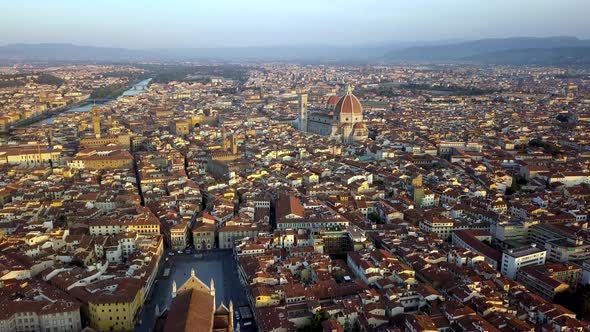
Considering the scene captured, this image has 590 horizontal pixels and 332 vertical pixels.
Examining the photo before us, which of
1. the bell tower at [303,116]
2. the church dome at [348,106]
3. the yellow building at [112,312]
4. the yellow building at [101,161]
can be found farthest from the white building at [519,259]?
the bell tower at [303,116]

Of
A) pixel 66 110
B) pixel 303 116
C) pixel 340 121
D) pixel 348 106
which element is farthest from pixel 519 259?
pixel 66 110

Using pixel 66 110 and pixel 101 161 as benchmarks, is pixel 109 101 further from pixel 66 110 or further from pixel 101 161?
pixel 101 161

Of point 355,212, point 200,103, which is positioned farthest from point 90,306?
point 200,103

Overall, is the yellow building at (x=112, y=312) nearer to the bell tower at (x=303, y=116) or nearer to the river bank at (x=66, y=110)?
the bell tower at (x=303, y=116)

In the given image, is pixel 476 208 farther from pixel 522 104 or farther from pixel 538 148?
pixel 522 104

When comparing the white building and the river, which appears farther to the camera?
the river

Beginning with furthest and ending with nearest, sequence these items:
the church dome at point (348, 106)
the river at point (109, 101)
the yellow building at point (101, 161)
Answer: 1. the river at point (109, 101)
2. the church dome at point (348, 106)
3. the yellow building at point (101, 161)

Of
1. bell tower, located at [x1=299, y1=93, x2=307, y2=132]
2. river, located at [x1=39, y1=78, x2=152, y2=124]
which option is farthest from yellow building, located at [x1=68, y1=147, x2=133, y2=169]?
river, located at [x1=39, y1=78, x2=152, y2=124]

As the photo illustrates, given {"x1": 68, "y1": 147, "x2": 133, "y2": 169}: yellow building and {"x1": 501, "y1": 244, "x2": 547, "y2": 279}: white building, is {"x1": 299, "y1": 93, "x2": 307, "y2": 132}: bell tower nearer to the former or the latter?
{"x1": 68, "y1": 147, "x2": 133, "y2": 169}: yellow building

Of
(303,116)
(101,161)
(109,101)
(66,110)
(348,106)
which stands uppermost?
(348,106)
